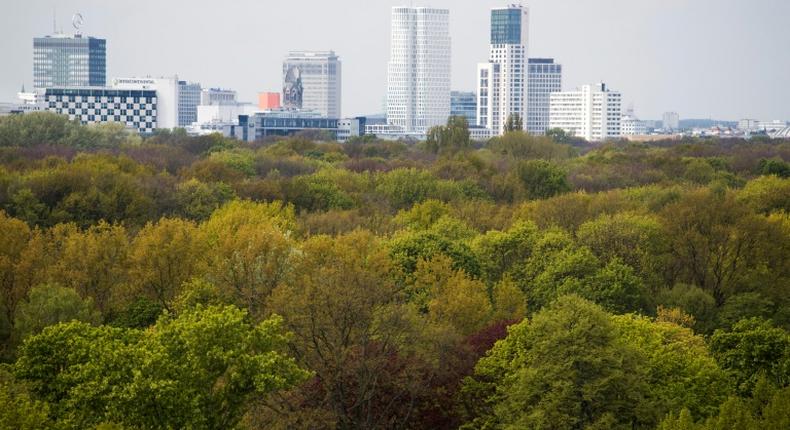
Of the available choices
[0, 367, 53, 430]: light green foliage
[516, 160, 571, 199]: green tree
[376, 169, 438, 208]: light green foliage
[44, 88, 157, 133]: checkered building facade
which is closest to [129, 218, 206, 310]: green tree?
[0, 367, 53, 430]: light green foliage

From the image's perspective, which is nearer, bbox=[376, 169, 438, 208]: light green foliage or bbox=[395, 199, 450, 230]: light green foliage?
bbox=[395, 199, 450, 230]: light green foliage

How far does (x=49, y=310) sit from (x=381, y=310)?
34.1 ft

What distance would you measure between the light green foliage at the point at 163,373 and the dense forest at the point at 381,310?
52 millimetres

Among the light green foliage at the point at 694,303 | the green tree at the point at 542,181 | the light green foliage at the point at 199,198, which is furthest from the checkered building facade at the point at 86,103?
the light green foliage at the point at 694,303

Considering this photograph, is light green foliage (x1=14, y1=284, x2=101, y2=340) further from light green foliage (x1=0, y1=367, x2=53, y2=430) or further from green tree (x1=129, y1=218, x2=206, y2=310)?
light green foliage (x1=0, y1=367, x2=53, y2=430)

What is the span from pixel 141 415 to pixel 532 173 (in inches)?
2427

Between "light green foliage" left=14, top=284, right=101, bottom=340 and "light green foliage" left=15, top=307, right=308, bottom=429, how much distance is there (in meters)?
8.45

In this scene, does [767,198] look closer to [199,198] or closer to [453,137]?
[199,198]

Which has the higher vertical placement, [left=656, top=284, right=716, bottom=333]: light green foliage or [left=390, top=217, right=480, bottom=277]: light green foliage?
[left=390, top=217, right=480, bottom=277]: light green foliage

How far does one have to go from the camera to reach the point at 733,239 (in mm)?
58281

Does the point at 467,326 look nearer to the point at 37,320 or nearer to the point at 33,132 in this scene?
the point at 37,320

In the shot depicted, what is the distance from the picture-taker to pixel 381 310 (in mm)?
37906

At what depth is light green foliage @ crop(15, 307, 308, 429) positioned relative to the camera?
30.4 m

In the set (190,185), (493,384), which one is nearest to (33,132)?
(190,185)
